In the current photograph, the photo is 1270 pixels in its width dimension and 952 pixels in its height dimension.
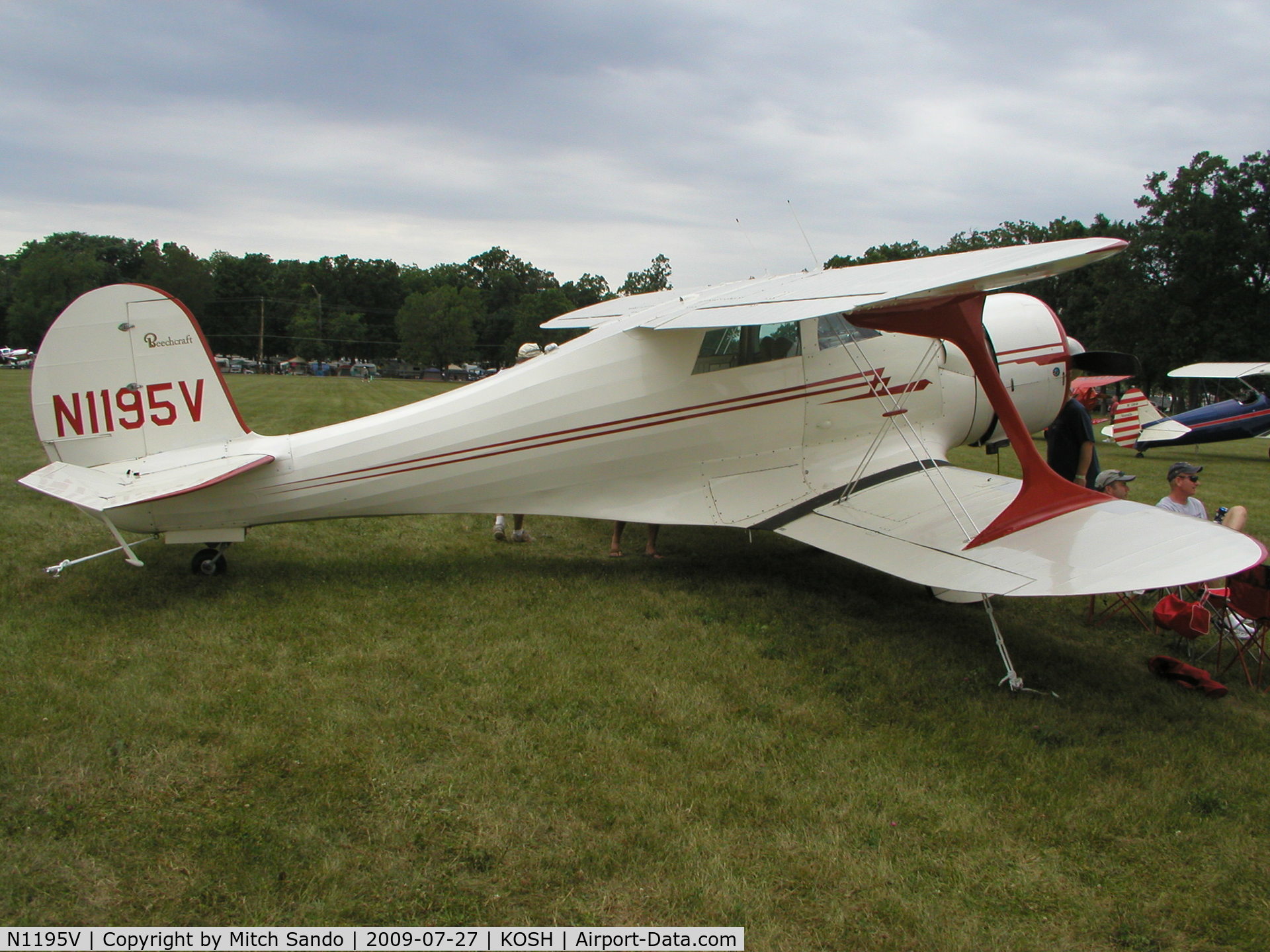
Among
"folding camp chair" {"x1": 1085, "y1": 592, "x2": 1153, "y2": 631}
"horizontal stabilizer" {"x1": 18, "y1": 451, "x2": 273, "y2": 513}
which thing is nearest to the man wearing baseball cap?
"folding camp chair" {"x1": 1085, "y1": 592, "x2": 1153, "y2": 631}

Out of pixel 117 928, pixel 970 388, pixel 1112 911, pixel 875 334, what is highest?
pixel 875 334

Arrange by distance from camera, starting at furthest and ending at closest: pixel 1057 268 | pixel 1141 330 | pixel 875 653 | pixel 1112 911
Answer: pixel 1141 330, pixel 875 653, pixel 1057 268, pixel 1112 911

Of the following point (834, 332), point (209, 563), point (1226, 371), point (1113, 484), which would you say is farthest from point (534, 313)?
point (1113, 484)

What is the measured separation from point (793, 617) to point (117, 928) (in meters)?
4.19

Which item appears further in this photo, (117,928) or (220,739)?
(220,739)

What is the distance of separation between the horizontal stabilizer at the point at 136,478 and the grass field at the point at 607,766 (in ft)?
2.53

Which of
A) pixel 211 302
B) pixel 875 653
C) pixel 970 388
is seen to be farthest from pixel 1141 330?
pixel 211 302

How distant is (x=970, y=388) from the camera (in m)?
6.67

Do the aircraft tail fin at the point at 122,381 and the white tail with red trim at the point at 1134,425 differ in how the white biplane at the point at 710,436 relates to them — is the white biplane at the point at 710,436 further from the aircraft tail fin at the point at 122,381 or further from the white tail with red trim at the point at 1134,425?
the white tail with red trim at the point at 1134,425

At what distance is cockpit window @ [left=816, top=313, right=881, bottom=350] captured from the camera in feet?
20.3

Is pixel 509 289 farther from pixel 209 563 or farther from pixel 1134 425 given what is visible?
pixel 209 563

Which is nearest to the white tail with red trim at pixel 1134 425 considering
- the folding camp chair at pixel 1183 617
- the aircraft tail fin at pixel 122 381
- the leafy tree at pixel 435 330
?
the folding camp chair at pixel 1183 617

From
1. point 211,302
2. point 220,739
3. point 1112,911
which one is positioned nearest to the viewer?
point 1112,911

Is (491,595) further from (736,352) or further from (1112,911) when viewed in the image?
(1112,911)
